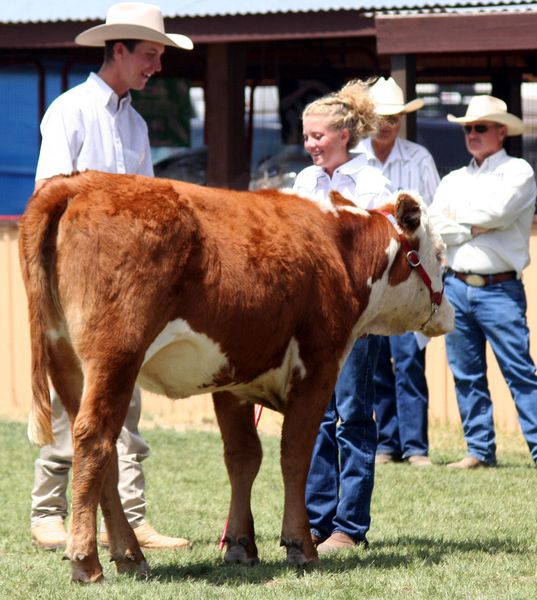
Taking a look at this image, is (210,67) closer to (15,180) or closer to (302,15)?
(302,15)

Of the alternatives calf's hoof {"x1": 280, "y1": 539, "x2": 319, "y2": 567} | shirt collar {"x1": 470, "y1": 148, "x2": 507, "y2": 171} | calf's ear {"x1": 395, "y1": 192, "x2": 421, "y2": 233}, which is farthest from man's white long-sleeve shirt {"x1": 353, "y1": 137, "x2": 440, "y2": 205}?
calf's hoof {"x1": 280, "y1": 539, "x2": 319, "y2": 567}

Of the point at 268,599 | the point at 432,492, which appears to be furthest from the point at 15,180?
the point at 268,599

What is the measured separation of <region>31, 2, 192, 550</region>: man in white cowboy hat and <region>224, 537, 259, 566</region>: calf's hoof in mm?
642

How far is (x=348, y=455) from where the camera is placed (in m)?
6.63

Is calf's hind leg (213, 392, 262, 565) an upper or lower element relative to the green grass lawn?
upper

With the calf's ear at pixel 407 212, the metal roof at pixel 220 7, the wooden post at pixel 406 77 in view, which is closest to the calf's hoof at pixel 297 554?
the calf's ear at pixel 407 212

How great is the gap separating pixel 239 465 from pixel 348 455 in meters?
0.64

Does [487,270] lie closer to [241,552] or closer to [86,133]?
[86,133]

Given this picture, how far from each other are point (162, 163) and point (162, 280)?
377 inches

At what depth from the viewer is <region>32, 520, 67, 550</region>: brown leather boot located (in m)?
6.76

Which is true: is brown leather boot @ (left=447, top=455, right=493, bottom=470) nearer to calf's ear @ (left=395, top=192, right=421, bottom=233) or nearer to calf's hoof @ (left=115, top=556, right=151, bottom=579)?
calf's ear @ (left=395, top=192, right=421, bottom=233)

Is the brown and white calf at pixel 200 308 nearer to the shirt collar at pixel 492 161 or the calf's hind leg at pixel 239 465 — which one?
the calf's hind leg at pixel 239 465

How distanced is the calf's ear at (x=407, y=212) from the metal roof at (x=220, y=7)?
507cm

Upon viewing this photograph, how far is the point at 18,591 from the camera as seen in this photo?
5.52 meters
